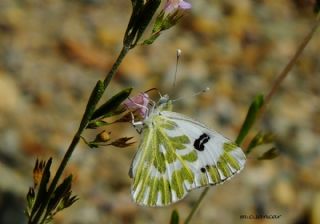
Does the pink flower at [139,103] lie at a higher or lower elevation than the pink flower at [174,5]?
lower

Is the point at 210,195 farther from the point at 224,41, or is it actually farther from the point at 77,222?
the point at 224,41

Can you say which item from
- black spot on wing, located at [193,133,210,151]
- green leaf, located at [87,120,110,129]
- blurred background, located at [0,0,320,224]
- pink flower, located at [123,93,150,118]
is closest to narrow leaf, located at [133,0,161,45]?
green leaf, located at [87,120,110,129]

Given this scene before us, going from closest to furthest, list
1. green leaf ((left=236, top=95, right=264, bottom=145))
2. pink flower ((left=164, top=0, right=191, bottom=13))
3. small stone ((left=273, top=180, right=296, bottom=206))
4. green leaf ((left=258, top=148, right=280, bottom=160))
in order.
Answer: pink flower ((left=164, top=0, right=191, bottom=13))
green leaf ((left=236, top=95, right=264, bottom=145))
green leaf ((left=258, top=148, right=280, bottom=160))
small stone ((left=273, top=180, right=296, bottom=206))

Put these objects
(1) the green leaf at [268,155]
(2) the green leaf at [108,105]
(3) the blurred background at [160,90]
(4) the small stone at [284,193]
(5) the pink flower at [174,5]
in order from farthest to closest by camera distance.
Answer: (4) the small stone at [284,193] < (3) the blurred background at [160,90] < (1) the green leaf at [268,155] < (5) the pink flower at [174,5] < (2) the green leaf at [108,105]

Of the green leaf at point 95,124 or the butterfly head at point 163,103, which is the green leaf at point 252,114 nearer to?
the butterfly head at point 163,103

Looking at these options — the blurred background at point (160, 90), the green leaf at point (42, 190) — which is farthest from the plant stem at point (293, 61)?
the blurred background at point (160, 90)

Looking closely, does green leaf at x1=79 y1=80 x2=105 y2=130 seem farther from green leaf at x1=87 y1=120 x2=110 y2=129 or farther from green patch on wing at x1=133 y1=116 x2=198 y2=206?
green patch on wing at x1=133 y1=116 x2=198 y2=206

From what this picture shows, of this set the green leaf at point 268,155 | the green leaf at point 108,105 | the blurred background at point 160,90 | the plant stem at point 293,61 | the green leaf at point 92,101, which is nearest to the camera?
the green leaf at point 92,101
